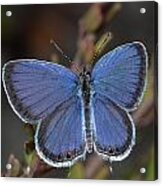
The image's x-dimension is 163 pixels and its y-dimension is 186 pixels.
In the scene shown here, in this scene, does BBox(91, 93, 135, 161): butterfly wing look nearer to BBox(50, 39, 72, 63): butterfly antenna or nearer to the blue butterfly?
the blue butterfly

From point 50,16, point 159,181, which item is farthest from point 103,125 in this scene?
point 50,16

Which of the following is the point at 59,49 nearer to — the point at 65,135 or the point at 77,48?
Answer: the point at 77,48

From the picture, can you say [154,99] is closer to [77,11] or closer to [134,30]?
[134,30]

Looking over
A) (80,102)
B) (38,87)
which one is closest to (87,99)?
(80,102)

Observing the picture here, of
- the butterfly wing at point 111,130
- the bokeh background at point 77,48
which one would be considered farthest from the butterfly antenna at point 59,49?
the butterfly wing at point 111,130

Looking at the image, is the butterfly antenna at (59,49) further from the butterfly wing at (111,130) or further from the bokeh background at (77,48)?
the butterfly wing at (111,130)

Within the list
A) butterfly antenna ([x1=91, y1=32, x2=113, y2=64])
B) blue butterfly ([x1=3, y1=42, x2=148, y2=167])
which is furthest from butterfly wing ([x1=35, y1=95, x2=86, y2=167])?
butterfly antenna ([x1=91, y1=32, x2=113, y2=64])
